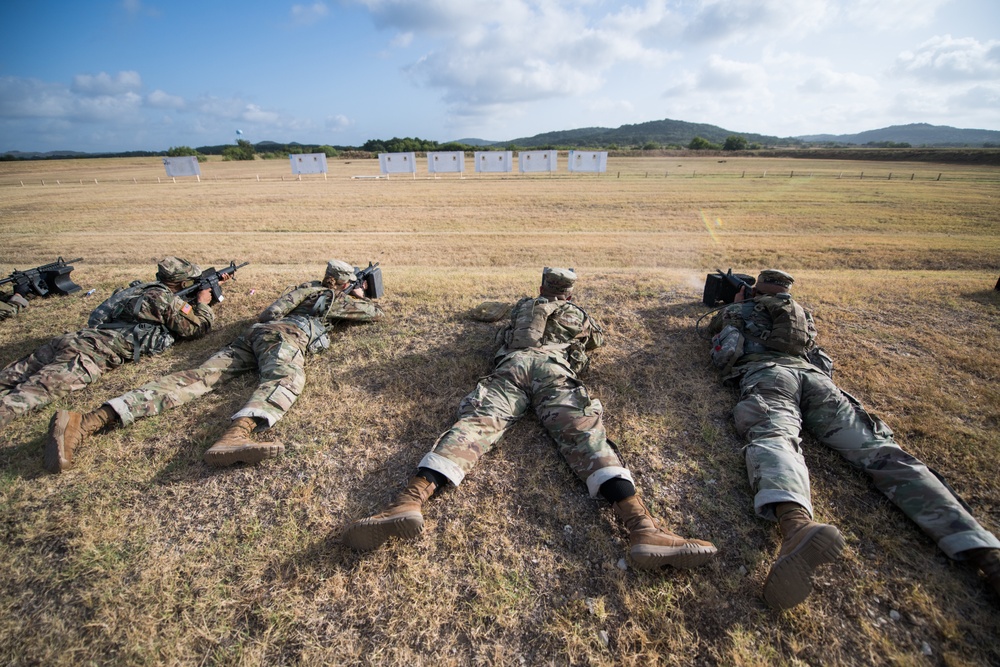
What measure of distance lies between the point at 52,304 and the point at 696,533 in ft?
33.5

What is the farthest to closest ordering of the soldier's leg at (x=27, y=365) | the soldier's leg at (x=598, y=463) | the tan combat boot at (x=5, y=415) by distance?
the soldier's leg at (x=27, y=365) < the tan combat boot at (x=5, y=415) < the soldier's leg at (x=598, y=463)

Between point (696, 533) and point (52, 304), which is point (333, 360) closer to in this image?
point (696, 533)

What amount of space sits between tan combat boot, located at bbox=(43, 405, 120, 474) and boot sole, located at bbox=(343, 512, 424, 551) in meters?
2.65

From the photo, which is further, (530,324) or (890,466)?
(530,324)

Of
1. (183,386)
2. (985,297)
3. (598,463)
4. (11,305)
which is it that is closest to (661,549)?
(598,463)

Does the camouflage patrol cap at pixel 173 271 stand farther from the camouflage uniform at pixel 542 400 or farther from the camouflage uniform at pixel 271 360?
the camouflage uniform at pixel 542 400

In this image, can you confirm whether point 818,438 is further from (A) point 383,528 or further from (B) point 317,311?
(B) point 317,311

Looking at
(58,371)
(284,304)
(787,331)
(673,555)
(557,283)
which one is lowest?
(673,555)

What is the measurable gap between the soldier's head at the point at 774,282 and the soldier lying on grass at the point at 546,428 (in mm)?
2063

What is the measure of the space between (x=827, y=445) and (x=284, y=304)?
19.8 ft

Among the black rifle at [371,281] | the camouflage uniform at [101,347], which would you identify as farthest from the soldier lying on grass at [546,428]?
the camouflage uniform at [101,347]

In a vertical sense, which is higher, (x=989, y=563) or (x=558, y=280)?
(x=558, y=280)

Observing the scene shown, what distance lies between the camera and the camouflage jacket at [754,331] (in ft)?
14.2

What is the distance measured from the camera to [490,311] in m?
6.68
